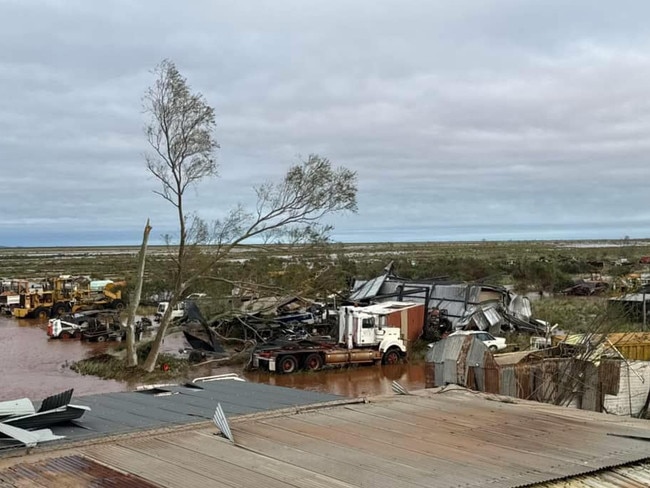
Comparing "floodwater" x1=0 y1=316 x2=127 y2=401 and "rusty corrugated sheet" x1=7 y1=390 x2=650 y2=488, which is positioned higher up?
"rusty corrugated sheet" x1=7 y1=390 x2=650 y2=488

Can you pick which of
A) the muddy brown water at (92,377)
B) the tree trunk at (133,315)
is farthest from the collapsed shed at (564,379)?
the tree trunk at (133,315)

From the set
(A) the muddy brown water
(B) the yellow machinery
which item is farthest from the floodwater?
(B) the yellow machinery

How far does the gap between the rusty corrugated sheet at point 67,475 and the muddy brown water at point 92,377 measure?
565 inches

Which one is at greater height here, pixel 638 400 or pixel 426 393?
pixel 426 393

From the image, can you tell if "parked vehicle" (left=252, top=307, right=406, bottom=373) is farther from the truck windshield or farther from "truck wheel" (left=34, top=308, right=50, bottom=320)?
"truck wheel" (left=34, top=308, right=50, bottom=320)

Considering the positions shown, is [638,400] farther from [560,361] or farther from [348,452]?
[348,452]

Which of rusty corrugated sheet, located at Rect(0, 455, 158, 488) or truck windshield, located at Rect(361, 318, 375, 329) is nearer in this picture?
rusty corrugated sheet, located at Rect(0, 455, 158, 488)

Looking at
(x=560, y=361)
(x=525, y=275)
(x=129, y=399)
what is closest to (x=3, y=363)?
(x=129, y=399)

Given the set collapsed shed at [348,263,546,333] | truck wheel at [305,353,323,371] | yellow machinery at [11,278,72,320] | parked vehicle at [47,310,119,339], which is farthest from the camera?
yellow machinery at [11,278,72,320]

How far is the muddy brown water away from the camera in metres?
22.3

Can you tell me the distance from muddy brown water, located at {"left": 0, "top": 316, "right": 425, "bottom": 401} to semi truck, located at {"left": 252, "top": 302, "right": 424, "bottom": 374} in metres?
0.36

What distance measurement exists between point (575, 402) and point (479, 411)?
6398mm

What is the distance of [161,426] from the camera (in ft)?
27.1

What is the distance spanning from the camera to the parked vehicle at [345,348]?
2491cm
